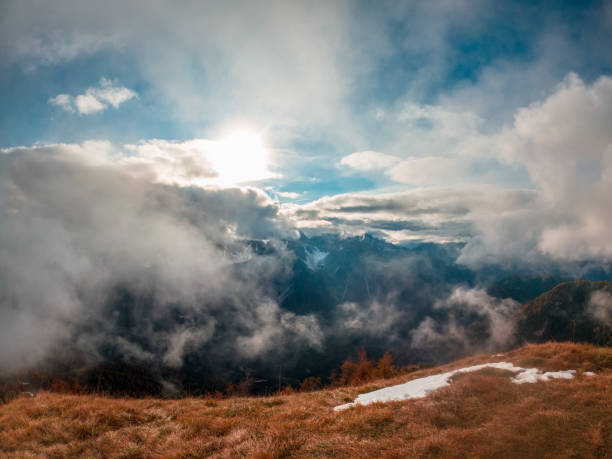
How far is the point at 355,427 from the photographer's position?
29.5 ft

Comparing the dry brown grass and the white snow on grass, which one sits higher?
the dry brown grass

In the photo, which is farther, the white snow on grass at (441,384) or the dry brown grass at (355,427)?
the white snow on grass at (441,384)

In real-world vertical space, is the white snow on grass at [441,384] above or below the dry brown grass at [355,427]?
below

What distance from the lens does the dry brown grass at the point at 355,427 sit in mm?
7148

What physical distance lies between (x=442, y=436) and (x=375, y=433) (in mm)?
1972

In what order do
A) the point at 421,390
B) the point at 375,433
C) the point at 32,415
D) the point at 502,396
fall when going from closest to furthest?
1. the point at 375,433
2. the point at 502,396
3. the point at 32,415
4. the point at 421,390

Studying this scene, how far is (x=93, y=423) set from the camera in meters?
10.4

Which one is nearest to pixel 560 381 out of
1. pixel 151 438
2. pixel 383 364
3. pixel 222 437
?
pixel 222 437

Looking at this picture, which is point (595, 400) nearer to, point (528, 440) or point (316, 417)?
point (528, 440)

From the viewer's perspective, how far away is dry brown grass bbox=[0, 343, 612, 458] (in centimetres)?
715

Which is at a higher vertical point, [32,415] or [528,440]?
[528,440]

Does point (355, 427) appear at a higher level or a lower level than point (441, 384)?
higher

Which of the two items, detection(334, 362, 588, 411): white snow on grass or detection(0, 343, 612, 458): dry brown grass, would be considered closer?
detection(0, 343, 612, 458): dry brown grass

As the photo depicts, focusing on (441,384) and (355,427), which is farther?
(441,384)
